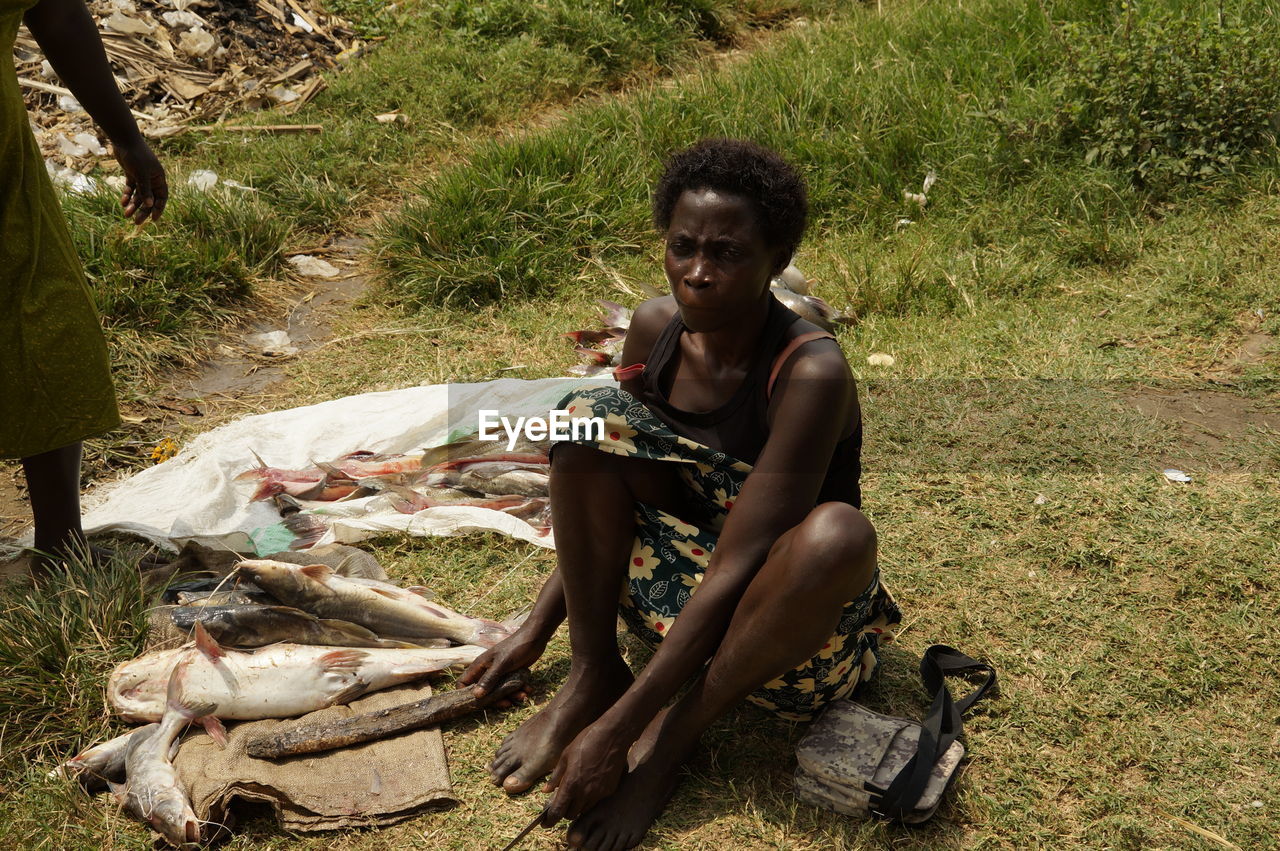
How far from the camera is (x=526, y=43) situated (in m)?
6.66

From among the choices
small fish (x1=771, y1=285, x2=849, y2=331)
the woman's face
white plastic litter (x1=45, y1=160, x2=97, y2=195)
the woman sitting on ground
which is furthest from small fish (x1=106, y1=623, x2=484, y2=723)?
white plastic litter (x1=45, y1=160, x2=97, y2=195)

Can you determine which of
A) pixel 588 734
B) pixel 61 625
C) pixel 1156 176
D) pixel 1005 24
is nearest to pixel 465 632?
pixel 588 734

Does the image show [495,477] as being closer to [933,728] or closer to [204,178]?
[933,728]

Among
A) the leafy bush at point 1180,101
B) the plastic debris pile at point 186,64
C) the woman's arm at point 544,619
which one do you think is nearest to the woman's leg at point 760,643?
the woman's arm at point 544,619

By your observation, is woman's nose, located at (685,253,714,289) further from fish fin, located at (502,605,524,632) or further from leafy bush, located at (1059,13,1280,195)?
leafy bush, located at (1059,13,1280,195)

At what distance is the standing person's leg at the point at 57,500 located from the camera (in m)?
2.86

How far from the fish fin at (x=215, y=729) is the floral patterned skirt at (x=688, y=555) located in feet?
3.17

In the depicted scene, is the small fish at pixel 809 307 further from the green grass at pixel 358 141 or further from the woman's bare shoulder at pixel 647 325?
the green grass at pixel 358 141

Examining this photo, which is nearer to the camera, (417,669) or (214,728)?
(214,728)

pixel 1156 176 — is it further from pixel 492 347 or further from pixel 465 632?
pixel 465 632

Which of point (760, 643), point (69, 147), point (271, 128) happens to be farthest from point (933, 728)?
point (69, 147)

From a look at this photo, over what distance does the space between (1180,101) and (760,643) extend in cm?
375

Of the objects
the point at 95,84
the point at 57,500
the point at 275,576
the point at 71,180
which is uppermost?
the point at 95,84

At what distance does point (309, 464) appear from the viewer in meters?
3.68
